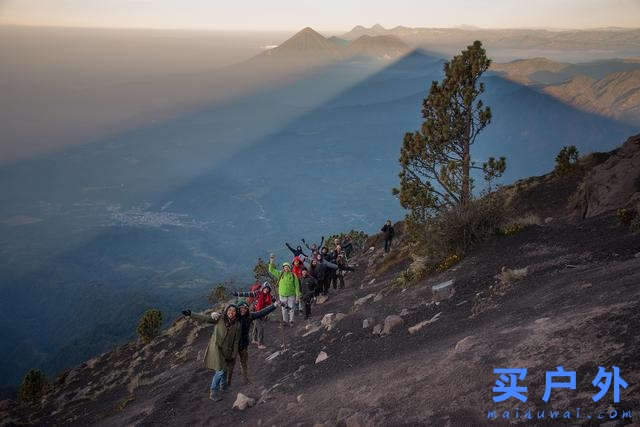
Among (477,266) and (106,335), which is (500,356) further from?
(106,335)

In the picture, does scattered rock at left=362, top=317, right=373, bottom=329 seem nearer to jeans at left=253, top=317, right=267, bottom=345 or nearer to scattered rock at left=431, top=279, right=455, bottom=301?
scattered rock at left=431, top=279, right=455, bottom=301

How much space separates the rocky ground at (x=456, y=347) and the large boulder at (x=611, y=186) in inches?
25.3

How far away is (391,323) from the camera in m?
10.5

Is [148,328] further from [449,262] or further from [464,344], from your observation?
[464,344]

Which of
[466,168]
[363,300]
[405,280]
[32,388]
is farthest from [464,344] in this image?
[32,388]

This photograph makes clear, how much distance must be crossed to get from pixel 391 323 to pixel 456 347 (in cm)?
360

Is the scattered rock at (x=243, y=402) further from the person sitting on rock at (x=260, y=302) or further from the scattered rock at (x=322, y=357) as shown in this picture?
the person sitting on rock at (x=260, y=302)

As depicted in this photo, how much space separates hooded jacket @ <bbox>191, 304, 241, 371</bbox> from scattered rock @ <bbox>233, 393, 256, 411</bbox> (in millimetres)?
739

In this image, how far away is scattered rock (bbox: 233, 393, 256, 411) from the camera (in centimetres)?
915

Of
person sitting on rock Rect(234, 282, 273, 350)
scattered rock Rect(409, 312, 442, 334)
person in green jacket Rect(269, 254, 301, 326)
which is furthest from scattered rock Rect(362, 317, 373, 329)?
person in green jacket Rect(269, 254, 301, 326)

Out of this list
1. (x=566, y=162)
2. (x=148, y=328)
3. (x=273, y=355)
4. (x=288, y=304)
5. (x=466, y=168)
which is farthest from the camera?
(x=148, y=328)

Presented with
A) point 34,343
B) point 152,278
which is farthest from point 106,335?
point 152,278

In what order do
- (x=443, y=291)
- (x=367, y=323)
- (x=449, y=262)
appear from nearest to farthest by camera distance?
1. (x=443, y=291)
2. (x=367, y=323)
3. (x=449, y=262)

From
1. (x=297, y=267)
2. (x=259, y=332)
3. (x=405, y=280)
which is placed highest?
(x=297, y=267)
